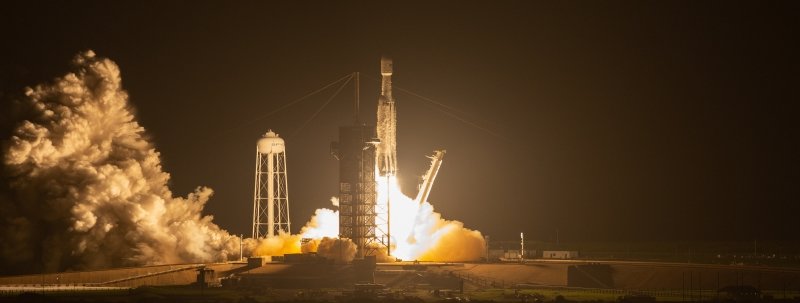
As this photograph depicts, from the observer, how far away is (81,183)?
3406 inches


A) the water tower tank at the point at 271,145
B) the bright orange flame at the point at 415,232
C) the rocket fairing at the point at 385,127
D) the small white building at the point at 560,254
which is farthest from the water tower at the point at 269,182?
the small white building at the point at 560,254

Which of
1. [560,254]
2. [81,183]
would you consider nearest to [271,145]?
[81,183]

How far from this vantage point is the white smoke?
280ft

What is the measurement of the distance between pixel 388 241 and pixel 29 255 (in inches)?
909

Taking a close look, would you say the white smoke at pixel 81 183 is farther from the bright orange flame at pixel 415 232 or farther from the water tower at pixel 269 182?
the bright orange flame at pixel 415 232

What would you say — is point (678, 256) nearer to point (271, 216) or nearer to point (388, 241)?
point (388, 241)

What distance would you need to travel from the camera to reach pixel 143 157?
303 feet

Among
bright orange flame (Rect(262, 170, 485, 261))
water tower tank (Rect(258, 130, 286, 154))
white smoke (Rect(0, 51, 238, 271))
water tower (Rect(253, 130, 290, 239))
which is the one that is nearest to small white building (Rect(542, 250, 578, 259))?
bright orange flame (Rect(262, 170, 485, 261))

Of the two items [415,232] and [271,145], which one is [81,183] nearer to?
[271,145]

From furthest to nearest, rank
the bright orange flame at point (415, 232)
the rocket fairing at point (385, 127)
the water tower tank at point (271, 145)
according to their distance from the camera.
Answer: the water tower tank at point (271, 145) → the rocket fairing at point (385, 127) → the bright orange flame at point (415, 232)

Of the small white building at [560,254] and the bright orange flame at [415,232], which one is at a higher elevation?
the bright orange flame at [415,232]

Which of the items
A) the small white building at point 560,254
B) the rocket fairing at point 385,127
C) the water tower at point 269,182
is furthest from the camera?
the small white building at point 560,254

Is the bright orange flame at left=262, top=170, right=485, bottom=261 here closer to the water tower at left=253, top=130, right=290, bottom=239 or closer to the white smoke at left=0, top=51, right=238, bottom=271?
the water tower at left=253, top=130, right=290, bottom=239

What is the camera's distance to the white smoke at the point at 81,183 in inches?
3361
